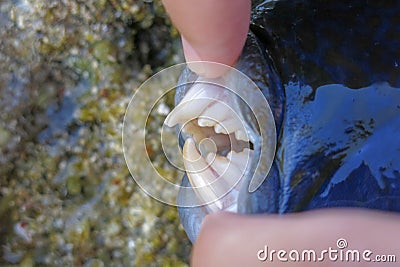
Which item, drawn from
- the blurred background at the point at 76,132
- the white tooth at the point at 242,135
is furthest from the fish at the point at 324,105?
the blurred background at the point at 76,132

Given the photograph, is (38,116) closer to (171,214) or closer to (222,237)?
(171,214)

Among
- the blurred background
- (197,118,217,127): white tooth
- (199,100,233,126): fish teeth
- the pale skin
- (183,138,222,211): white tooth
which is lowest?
the blurred background

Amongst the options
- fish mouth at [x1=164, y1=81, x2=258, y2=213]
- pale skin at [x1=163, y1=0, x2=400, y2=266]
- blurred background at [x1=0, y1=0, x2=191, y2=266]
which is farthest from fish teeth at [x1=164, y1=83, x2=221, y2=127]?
blurred background at [x1=0, y1=0, x2=191, y2=266]

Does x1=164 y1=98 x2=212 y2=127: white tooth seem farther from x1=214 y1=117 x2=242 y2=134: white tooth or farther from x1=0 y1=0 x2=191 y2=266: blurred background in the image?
x1=0 y1=0 x2=191 y2=266: blurred background

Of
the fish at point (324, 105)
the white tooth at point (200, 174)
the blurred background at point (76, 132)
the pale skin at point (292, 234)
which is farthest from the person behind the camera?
the blurred background at point (76, 132)

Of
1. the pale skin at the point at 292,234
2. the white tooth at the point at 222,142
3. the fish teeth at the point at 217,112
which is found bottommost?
the white tooth at the point at 222,142

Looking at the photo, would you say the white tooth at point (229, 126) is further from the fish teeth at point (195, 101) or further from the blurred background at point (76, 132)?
the blurred background at point (76, 132)
